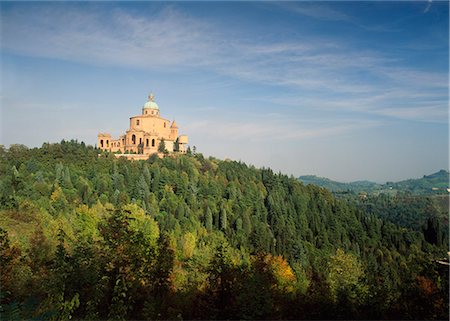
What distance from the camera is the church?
7475 centimetres

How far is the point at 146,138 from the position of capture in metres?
74.7

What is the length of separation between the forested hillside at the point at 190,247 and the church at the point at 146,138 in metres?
4.89

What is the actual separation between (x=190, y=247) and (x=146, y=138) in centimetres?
3496

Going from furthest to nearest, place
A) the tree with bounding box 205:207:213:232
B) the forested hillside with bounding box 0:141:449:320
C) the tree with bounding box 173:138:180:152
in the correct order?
the tree with bounding box 173:138:180:152, the tree with bounding box 205:207:213:232, the forested hillside with bounding box 0:141:449:320

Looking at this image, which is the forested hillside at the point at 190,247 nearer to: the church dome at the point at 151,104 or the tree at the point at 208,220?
the tree at the point at 208,220

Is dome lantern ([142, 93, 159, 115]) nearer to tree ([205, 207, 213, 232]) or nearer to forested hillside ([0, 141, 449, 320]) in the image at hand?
forested hillside ([0, 141, 449, 320])

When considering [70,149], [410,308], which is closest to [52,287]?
[410,308]

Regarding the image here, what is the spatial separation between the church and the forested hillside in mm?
4891

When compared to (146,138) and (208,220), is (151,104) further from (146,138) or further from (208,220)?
(208,220)

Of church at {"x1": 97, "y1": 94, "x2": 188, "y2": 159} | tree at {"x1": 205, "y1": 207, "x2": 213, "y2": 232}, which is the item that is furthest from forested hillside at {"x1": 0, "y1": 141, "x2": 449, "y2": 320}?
church at {"x1": 97, "y1": 94, "x2": 188, "y2": 159}

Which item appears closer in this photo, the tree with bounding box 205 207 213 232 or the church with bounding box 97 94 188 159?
the tree with bounding box 205 207 213 232

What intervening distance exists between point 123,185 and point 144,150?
631 inches

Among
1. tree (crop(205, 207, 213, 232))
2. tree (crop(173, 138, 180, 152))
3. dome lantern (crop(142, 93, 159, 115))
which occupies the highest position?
dome lantern (crop(142, 93, 159, 115))

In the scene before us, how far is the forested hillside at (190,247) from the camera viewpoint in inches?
562
